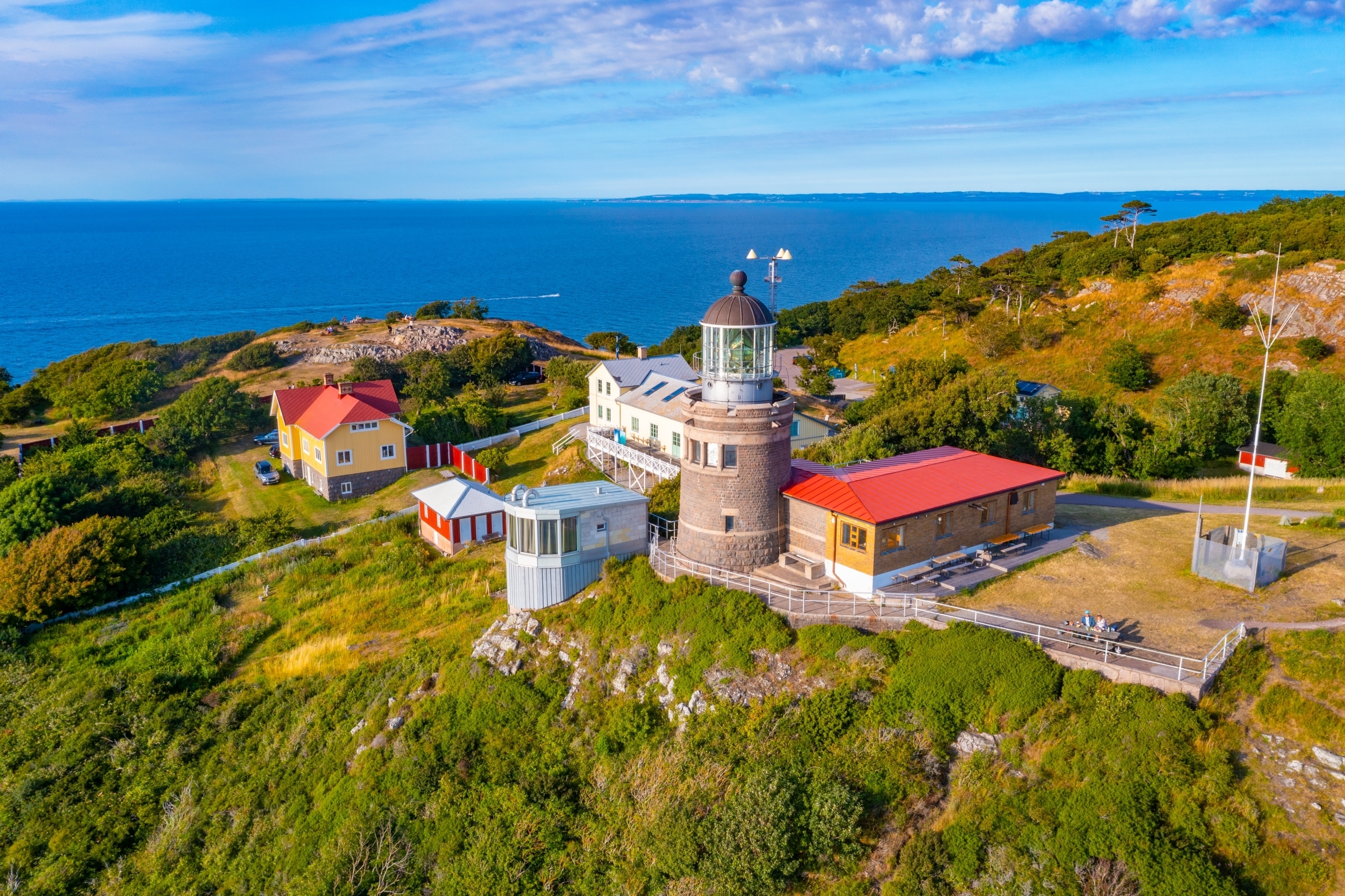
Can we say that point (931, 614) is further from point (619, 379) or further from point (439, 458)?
point (439, 458)

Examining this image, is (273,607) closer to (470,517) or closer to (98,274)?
(470,517)

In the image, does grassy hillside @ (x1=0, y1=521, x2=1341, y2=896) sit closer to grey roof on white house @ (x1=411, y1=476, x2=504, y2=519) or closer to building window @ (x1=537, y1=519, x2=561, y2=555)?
building window @ (x1=537, y1=519, x2=561, y2=555)

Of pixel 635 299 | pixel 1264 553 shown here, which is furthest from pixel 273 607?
pixel 635 299

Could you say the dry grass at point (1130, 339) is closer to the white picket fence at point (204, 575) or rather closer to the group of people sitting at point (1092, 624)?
the group of people sitting at point (1092, 624)

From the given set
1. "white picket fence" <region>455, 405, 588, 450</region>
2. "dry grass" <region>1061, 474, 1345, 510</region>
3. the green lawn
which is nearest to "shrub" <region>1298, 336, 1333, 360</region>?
"dry grass" <region>1061, 474, 1345, 510</region>

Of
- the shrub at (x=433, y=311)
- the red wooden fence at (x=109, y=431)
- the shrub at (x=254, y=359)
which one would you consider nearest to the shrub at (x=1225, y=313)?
the shrub at (x=433, y=311)

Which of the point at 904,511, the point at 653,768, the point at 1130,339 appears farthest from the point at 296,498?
the point at 1130,339

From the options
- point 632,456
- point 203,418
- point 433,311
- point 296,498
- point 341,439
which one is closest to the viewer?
point 632,456

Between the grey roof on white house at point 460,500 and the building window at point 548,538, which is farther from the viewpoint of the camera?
the grey roof on white house at point 460,500
